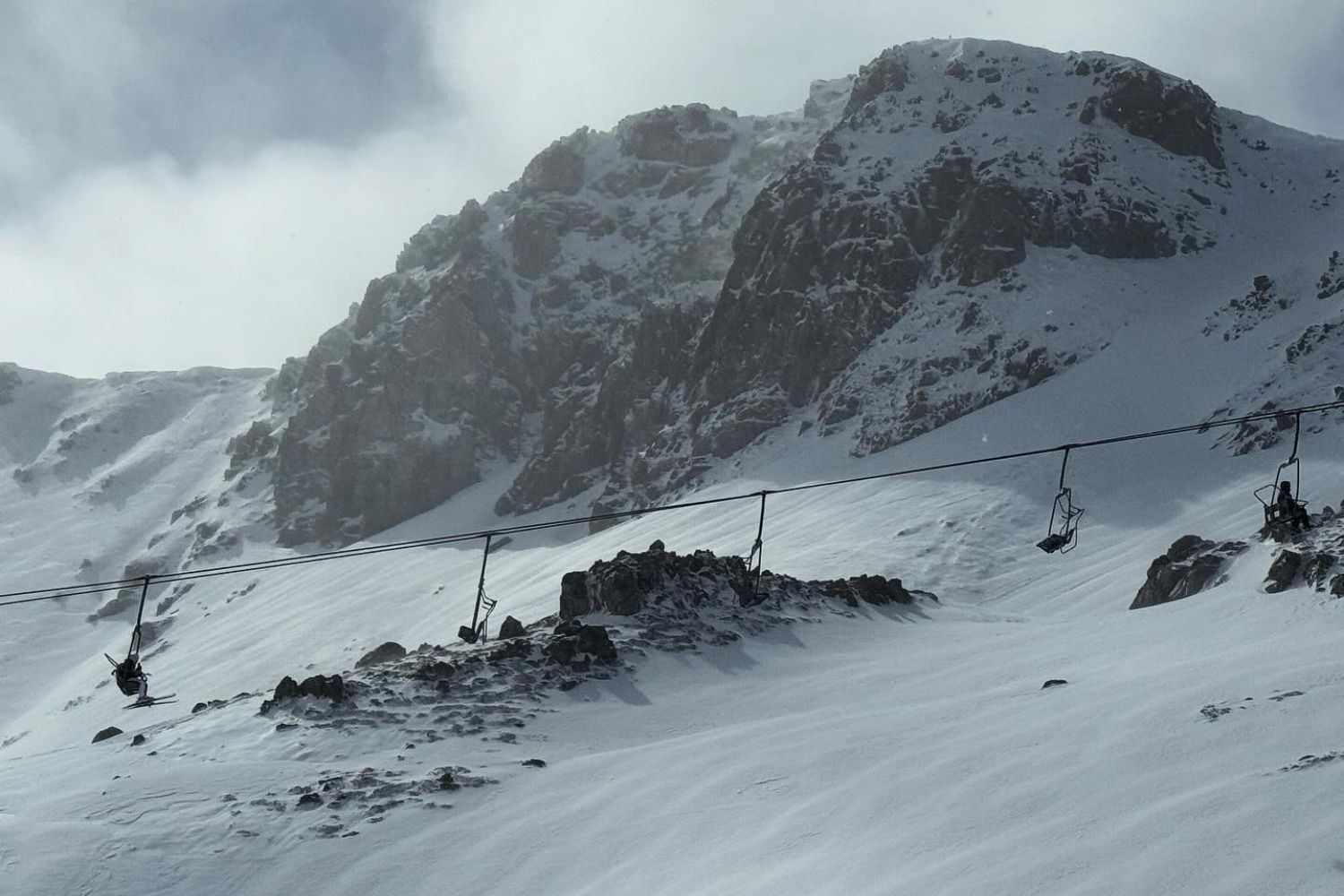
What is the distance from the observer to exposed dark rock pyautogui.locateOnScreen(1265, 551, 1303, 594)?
3541cm

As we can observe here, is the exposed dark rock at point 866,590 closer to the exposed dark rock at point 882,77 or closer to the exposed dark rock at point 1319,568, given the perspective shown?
the exposed dark rock at point 1319,568

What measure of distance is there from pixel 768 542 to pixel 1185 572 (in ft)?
91.5

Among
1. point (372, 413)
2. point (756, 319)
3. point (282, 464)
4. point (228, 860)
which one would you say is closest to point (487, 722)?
point (228, 860)

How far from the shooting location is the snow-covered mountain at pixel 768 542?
2119 cm

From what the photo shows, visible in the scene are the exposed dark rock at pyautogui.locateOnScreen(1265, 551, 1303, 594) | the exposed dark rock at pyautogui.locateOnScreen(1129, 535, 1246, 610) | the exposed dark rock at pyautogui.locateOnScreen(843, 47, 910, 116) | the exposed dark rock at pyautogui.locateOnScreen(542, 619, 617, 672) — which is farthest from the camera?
the exposed dark rock at pyautogui.locateOnScreen(843, 47, 910, 116)

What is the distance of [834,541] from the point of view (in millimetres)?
64062

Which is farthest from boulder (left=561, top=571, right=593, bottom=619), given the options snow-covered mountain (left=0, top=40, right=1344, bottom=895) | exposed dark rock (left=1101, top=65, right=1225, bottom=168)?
exposed dark rock (left=1101, top=65, right=1225, bottom=168)

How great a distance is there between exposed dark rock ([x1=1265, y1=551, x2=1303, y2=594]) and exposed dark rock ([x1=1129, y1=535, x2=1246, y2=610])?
449 centimetres

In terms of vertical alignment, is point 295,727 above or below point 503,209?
below

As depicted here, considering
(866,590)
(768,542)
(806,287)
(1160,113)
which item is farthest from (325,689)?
(1160,113)

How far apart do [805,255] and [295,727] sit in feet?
279

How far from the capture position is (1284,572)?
3569 cm

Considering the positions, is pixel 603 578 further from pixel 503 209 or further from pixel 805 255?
pixel 503 209

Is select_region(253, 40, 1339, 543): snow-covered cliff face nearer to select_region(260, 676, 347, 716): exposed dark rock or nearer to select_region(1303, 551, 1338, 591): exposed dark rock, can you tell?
select_region(1303, 551, 1338, 591): exposed dark rock
